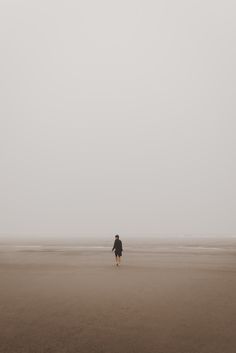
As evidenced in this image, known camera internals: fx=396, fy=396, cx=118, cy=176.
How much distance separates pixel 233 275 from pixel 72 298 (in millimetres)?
10936

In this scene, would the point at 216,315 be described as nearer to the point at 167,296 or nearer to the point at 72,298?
the point at 167,296

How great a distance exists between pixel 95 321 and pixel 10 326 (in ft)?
7.93

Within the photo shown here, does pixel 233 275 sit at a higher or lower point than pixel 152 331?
higher

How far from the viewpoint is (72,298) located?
49.3ft

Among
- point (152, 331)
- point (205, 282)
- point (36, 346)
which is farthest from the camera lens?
point (205, 282)

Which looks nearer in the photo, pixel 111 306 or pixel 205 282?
pixel 111 306

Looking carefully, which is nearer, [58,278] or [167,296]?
[167,296]

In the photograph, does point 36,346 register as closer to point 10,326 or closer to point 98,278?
point 10,326

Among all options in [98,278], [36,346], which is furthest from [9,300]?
[98,278]

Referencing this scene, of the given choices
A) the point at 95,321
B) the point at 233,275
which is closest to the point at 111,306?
the point at 95,321

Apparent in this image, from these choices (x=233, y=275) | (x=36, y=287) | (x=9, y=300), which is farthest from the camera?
(x=233, y=275)

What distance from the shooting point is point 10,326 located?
1106 cm

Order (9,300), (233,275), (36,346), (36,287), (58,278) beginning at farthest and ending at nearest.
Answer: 1. (233,275)
2. (58,278)
3. (36,287)
4. (9,300)
5. (36,346)

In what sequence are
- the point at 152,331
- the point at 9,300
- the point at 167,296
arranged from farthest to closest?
the point at 167,296 < the point at 9,300 < the point at 152,331
